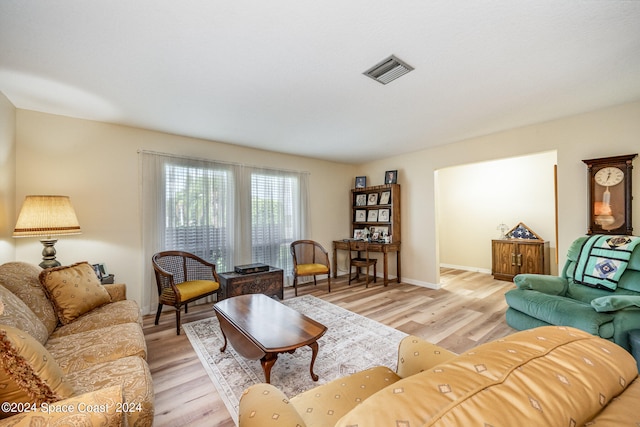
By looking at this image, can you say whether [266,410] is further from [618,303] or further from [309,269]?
[309,269]

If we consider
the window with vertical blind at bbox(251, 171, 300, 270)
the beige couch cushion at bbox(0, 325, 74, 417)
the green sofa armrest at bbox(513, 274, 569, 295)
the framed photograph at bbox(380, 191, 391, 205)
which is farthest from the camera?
the framed photograph at bbox(380, 191, 391, 205)

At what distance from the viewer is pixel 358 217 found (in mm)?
5660

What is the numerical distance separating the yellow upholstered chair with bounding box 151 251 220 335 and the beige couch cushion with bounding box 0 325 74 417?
1877 mm

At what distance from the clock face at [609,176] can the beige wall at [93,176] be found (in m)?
5.14

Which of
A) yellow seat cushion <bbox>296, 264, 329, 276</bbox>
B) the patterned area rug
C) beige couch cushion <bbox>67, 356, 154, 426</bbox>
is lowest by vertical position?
the patterned area rug

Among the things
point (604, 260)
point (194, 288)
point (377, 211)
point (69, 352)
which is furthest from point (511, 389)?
point (377, 211)

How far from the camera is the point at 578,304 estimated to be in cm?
223

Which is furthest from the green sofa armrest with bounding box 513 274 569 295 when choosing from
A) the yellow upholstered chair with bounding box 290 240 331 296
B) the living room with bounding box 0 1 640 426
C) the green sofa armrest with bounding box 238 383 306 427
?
the green sofa armrest with bounding box 238 383 306 427

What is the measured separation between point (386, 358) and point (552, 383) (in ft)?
6.57

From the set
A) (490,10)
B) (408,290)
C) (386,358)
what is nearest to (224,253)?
(386,358)

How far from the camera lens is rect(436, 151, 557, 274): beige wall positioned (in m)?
5.03

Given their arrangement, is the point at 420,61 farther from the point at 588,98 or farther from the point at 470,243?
the point at 470,243

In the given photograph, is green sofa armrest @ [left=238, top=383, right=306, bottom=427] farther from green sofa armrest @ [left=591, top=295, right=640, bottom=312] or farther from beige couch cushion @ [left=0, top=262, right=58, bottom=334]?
green sofa armrest @ [left=591, top=295, right=640, bottom=312]

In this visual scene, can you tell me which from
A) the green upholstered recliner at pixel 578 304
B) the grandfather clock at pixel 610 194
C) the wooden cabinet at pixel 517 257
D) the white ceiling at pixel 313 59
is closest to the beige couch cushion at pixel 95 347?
the white ceiling at pixel 313 59
